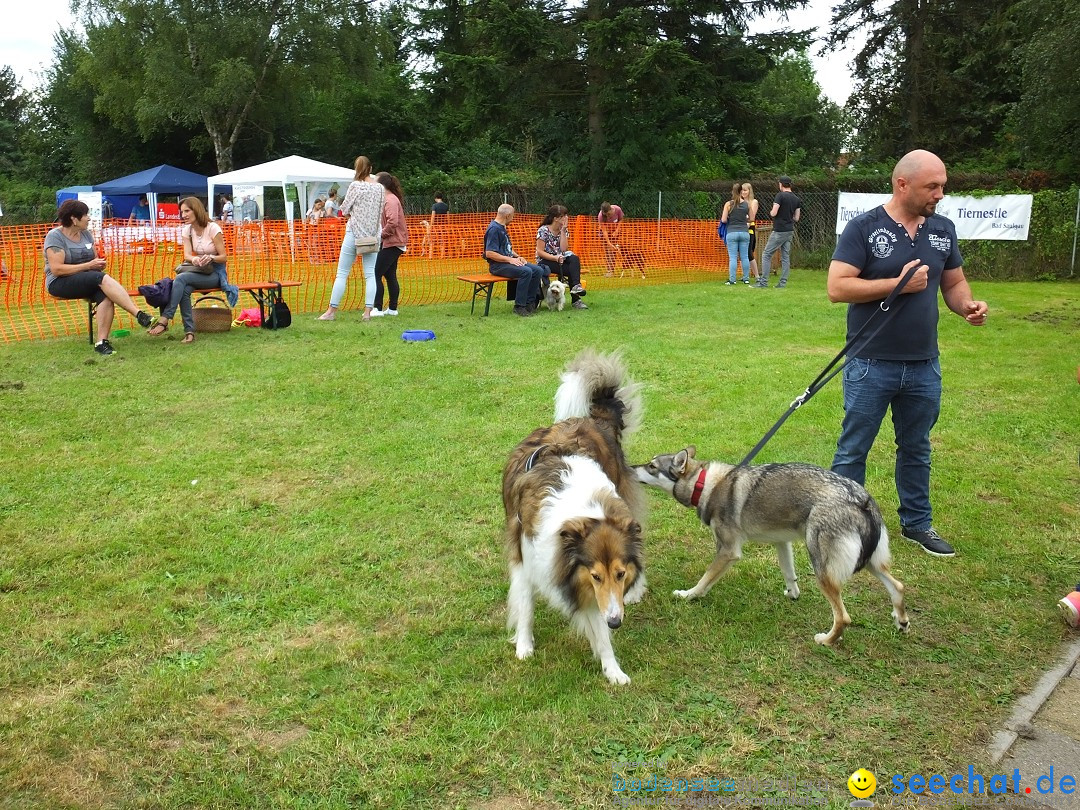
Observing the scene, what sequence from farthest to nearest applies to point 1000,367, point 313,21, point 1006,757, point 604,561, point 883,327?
point 313,21 < point 1000,367 < point 883,327 < point 604,561 < point 1006,757

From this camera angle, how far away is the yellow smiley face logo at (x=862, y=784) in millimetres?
2502

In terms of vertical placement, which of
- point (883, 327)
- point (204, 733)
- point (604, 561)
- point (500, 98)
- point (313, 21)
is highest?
point (313, 21)

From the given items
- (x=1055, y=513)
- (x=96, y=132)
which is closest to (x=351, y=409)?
(x=1055, y=513)

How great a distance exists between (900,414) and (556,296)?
27.6ft

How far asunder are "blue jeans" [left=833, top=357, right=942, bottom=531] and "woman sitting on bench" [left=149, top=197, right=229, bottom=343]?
7819 millimetres

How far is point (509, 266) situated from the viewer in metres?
11.8

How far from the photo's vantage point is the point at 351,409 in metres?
6.79

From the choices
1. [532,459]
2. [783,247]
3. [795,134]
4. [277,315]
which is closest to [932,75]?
[795,134]

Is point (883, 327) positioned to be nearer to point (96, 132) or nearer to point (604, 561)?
point (604, 561)

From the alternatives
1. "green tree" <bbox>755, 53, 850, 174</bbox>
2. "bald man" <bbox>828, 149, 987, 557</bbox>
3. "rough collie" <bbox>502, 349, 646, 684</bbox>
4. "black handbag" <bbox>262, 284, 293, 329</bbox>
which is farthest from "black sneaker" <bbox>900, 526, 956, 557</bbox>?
"green tree" <bbox>755, 53, 850, 174</bbox>

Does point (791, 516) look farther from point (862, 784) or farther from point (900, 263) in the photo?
point (900, 263)

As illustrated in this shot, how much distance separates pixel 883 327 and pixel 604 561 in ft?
6.65

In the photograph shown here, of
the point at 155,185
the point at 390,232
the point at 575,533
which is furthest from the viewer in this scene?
the point at 155,185

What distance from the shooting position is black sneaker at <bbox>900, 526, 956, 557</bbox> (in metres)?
4.20
